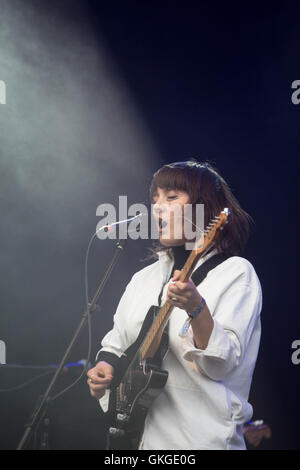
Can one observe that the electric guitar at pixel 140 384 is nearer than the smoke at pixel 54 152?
Yes

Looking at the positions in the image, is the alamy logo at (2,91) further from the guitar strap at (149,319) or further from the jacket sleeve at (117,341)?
the guitar strap at (149,319)

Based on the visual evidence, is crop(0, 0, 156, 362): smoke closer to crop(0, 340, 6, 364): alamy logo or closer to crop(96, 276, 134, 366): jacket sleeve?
crop(0, 340, 6, 364): alamy logo

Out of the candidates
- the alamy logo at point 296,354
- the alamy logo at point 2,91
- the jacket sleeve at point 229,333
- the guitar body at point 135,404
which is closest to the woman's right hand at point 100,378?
the guitar body at point 135,404

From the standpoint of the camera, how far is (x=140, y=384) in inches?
64.7

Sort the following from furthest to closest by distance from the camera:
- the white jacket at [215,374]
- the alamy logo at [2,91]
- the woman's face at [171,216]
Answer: the alamy logo at [2,91], the woman's face at [171,216], the white jacket at [215,374]

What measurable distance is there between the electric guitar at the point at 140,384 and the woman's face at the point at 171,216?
24 cm

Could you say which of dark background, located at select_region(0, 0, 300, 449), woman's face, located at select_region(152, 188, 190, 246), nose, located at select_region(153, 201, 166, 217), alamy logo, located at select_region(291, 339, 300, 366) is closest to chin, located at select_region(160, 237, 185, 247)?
woman's face, located at select_region(152, 188, 190, 246)

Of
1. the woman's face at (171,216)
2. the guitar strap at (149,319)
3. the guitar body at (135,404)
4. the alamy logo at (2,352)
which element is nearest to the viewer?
the guitar body at (135,404)

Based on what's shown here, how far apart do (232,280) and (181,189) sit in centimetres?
52

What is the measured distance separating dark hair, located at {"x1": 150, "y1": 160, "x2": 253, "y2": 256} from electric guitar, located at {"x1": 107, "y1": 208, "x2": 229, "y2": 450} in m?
0.23

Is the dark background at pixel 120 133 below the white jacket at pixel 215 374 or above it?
above

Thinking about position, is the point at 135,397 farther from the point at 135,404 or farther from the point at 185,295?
the point at 185,295

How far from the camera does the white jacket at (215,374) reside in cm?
147

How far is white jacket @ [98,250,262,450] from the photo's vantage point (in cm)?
147
